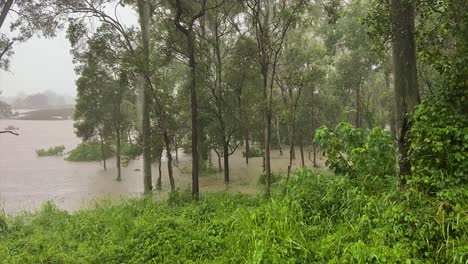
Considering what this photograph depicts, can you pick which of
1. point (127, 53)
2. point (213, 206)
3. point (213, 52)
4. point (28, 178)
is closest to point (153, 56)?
point (127, 53)

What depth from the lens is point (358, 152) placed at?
443 cm

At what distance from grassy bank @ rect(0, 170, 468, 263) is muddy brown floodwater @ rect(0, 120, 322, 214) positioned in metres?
4.45

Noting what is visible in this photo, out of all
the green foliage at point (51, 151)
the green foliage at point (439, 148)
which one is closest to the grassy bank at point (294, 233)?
the green foliage at point (439, 148)

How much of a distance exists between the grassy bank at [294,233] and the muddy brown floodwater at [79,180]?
445 cm

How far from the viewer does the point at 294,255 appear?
304cm

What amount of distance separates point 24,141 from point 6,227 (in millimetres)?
24038

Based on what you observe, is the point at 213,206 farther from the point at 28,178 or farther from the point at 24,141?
the point at 24,141

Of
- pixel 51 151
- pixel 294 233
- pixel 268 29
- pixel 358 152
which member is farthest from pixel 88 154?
pixel 294 233

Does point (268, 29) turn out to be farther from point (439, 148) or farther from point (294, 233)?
point (294, 233)

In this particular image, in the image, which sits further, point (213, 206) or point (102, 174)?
point (102, 174)

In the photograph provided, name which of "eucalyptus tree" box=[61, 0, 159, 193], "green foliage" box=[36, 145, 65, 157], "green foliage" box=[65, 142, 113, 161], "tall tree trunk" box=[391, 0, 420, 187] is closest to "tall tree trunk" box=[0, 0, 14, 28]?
"eucalyptus tree" box=[61, 0, 159, 193]

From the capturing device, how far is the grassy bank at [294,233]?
105 inches

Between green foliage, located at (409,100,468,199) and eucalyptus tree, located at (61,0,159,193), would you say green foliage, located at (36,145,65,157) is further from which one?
green foliage, located at (409,100,468,199)

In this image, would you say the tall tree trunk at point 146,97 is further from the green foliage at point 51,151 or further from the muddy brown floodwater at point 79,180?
the green foliage at point 51,151
